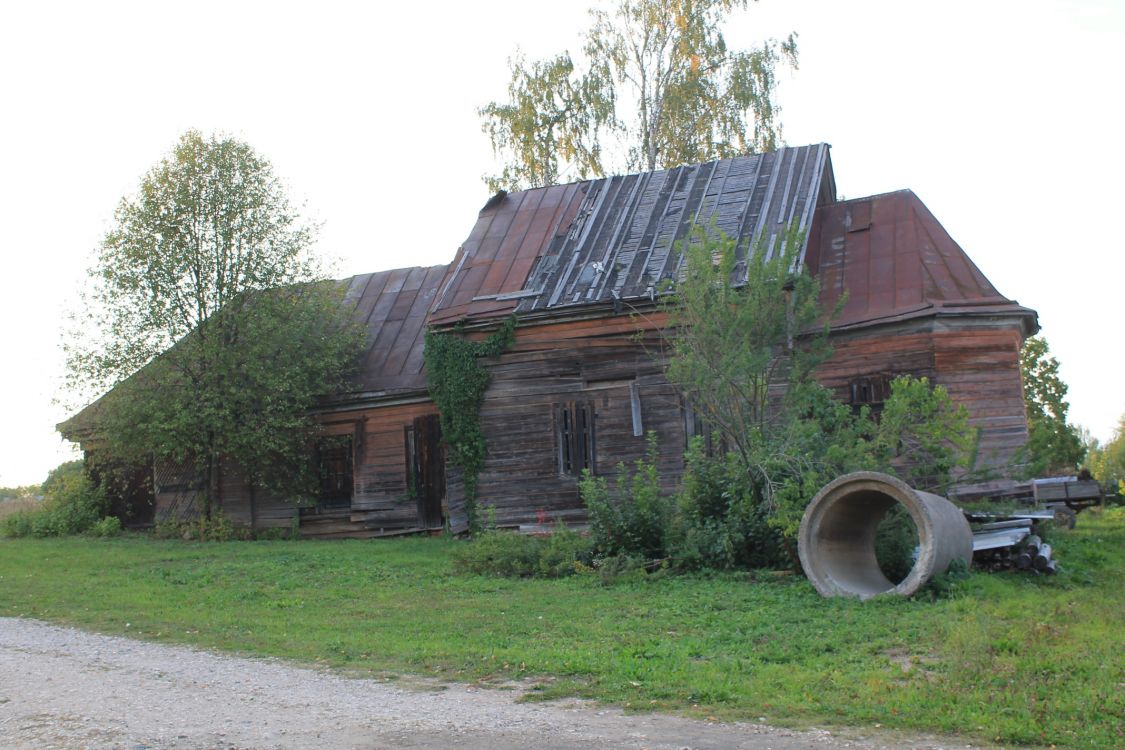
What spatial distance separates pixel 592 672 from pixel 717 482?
6607mm

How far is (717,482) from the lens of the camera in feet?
46.3

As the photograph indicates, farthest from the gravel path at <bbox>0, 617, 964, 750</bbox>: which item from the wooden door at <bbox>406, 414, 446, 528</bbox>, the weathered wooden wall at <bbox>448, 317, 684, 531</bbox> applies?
the wooden door at <bbox>406, 414, 446, 528</bbox>

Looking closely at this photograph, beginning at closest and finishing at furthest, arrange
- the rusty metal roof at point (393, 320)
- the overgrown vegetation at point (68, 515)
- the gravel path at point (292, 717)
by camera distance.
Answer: the gravel path at point (292, 717) → the rusty metal roof at point (393, 320) → the overgrown vegetation at point (68, 515)

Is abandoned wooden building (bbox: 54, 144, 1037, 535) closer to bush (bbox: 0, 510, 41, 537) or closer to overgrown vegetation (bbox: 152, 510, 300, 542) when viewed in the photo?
overgrown vegetation (bbox: 152, 510, 300, 542)

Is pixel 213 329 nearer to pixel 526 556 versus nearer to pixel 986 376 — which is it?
pixel 526 556

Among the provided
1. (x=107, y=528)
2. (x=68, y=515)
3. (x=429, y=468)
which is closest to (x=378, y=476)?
(x=429, y=468)

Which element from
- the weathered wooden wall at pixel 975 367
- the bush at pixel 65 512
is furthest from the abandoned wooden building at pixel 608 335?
the bush at pixel 65 512

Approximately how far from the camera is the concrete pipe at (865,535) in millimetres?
10750

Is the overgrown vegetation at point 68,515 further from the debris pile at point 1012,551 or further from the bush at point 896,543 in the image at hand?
the debris pile at point 1012,551

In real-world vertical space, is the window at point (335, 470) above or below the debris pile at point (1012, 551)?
above

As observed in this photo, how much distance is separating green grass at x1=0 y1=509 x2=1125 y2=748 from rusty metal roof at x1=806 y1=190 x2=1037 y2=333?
4.74m

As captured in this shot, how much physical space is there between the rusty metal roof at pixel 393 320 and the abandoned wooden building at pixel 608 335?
9cm

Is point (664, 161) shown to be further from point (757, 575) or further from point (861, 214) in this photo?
point (757, 575)

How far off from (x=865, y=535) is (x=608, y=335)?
7800 millimetres
